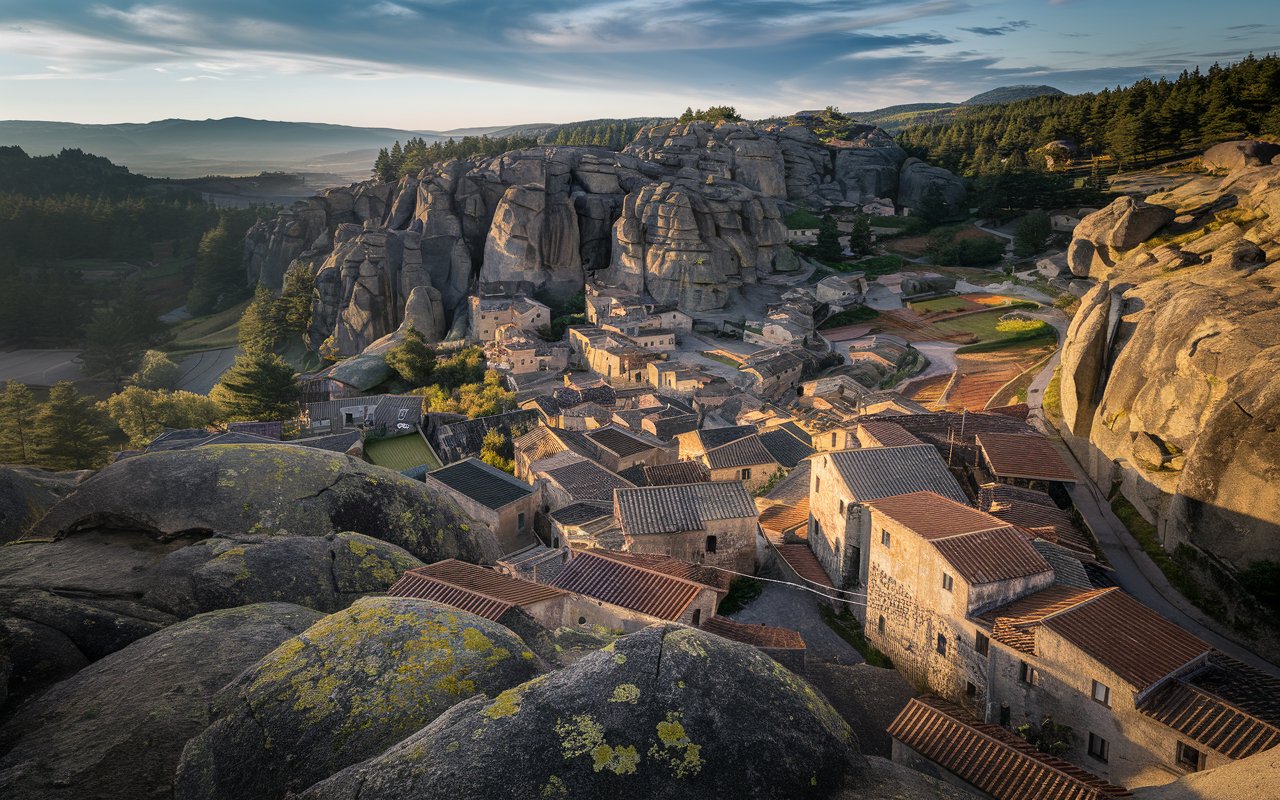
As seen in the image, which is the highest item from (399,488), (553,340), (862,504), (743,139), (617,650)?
(743,139)

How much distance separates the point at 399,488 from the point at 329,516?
4.69ft

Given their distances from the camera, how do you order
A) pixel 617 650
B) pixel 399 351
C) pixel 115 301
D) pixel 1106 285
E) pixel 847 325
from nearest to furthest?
pixel 617 650, pixel 1106 285, pixel 399 351, pixel 847 325, pixel 115 301

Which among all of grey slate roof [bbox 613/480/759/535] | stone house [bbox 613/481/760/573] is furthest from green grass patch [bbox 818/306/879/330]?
stone house [bbox 613/481/760/573]

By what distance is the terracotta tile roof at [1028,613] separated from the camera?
15805 millimetres

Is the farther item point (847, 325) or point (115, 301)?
point (115, 301)

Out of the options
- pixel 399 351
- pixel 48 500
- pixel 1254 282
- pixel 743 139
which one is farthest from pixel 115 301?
pixel 1254 282

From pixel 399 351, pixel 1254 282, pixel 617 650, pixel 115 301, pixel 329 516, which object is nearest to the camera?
pixel 617 650

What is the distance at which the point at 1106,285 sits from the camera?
3516 cm

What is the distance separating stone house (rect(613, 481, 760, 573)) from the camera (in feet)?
72.3

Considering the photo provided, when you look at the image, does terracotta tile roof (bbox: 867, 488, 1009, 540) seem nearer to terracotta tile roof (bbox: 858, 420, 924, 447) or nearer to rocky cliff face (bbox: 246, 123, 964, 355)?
terracotta tile roof (bbox: 858, 420, 924, 447)

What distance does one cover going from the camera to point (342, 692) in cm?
638

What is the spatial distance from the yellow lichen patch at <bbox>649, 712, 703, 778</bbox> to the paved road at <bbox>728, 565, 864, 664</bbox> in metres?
14.2

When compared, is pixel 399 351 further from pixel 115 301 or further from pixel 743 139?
pixel 743 139

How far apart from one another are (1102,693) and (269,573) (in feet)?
47.2
